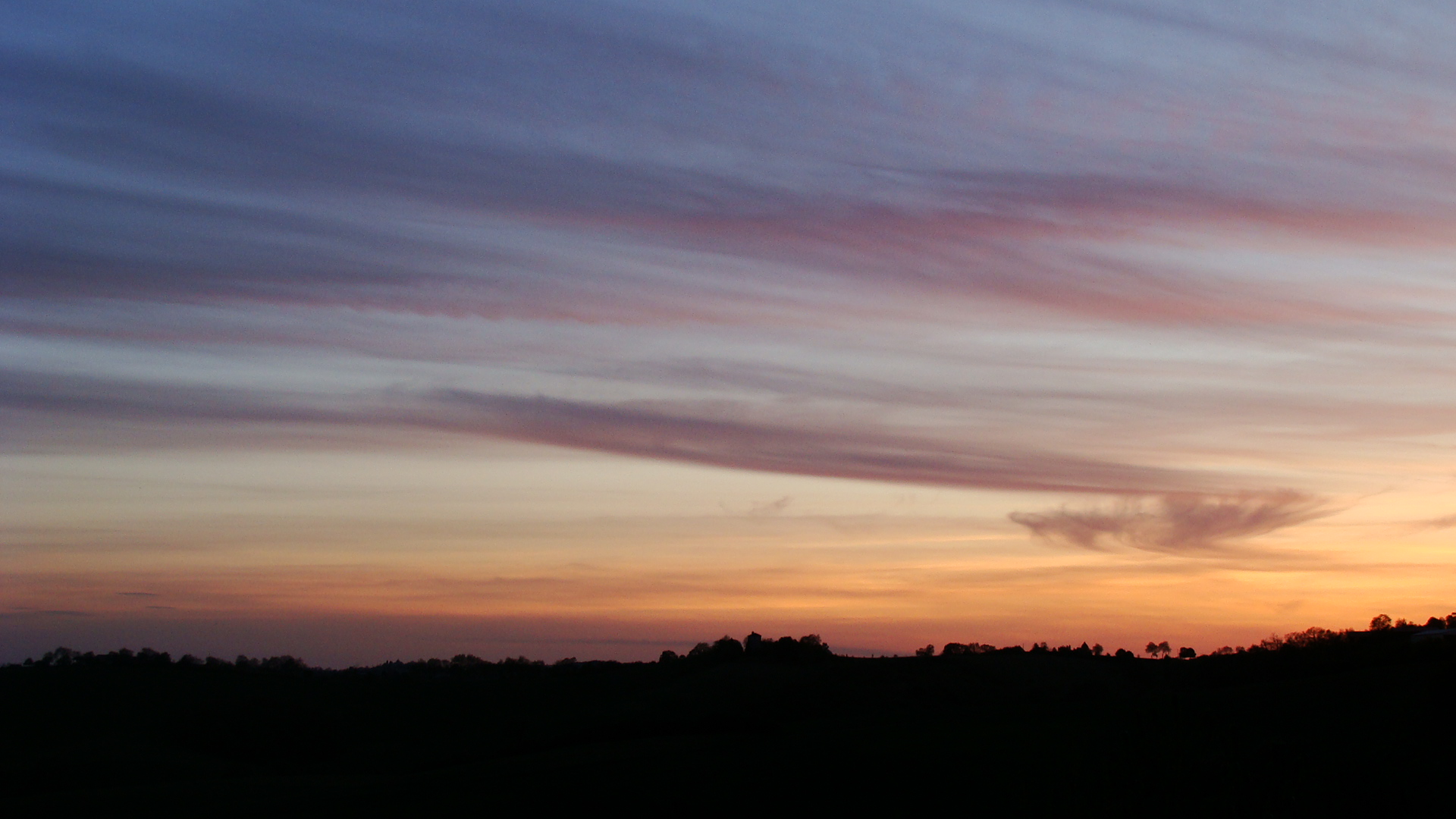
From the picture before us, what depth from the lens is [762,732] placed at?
96.7 ft

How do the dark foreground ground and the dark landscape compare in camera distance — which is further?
the dark landscape

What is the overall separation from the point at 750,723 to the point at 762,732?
8.43 feet

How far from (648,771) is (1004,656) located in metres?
32.6

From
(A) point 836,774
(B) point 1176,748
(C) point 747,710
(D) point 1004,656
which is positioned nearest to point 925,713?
(A) point 836,774

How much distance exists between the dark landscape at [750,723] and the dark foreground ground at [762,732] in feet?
0.37

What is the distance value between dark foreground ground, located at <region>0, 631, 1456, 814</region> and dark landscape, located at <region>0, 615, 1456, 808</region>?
→ 114mm

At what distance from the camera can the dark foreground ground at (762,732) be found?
17.4 m

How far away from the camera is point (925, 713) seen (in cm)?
2948

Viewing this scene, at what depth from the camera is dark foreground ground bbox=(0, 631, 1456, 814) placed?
57.0 feet

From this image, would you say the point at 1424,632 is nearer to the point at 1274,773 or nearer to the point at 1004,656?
the point at 1004,656

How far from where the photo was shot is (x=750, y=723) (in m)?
32.0

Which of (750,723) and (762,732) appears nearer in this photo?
(762,732)

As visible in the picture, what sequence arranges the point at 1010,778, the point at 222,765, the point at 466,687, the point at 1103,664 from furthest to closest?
1. the point at 466,687
2. the point at 1103,664
3. the point at 222,765
4. the point at 1010,778

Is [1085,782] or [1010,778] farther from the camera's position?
[1010,778]
